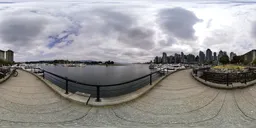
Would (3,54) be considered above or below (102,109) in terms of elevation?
above

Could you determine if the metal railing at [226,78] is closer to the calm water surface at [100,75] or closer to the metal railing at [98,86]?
the metal railing at [98,86]

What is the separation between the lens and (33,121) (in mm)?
3580

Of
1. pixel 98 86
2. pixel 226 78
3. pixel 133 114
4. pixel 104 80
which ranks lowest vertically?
pixel 104 80

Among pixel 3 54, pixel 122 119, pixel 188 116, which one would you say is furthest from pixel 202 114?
pixel 3 54

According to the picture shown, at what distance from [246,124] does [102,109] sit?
352 cm

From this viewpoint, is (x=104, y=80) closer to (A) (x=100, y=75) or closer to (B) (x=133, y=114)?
(A) (x=100, y=75)

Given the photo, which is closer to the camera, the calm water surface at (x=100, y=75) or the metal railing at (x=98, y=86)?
Answer: the metal railing at (x=98, y=86)

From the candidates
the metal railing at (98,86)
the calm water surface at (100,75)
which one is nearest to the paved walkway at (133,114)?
the metal railing at (98,86)

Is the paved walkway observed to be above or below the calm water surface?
above

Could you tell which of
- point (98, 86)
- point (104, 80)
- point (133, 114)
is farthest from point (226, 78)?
point (104, 80)

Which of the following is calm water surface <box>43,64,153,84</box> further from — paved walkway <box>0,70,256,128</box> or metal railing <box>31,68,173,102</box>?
paved walkway <box>0,70,256,128</box>

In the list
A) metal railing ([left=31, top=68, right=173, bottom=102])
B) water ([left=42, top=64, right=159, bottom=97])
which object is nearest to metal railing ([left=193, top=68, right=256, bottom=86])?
metal railing ([left=31, top=68, right=173, bottom=102])

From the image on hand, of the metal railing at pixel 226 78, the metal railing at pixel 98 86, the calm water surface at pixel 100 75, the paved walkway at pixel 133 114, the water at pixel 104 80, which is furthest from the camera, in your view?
the calm water surface at pixel 100 75

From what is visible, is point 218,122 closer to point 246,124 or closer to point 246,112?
point 246,124
